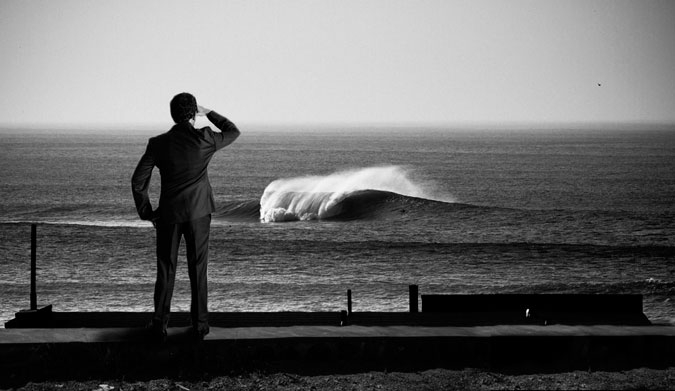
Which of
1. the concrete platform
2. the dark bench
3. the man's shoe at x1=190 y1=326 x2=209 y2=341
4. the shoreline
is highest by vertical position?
the man's shoe at x1=190 y1=326 x2=209 y2=341

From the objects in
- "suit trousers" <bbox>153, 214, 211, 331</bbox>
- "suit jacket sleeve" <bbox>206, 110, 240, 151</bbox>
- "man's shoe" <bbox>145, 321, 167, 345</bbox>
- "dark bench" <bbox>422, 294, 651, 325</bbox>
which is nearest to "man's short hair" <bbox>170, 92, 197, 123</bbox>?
"suit jacket sleeve" <bbox>206, 110, 240, 151</bbox>

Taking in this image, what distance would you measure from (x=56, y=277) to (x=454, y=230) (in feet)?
62.0

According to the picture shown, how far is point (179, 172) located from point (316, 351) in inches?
59.3

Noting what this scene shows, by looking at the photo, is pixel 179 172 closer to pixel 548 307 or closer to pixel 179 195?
pixel 179 195

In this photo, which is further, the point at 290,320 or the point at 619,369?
the point at 290,320

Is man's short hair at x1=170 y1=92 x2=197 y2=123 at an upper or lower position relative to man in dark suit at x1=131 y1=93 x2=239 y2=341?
upper

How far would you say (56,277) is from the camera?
22.1 m

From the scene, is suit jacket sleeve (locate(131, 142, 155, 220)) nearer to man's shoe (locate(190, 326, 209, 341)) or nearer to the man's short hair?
the man's short hair

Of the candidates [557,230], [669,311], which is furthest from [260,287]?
[557,230]

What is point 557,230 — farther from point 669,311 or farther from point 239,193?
point 239,193

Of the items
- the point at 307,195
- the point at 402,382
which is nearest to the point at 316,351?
the point at 402,382

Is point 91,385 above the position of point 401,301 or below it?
above

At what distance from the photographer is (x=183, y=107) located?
604 cm

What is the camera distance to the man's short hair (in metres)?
6.04
